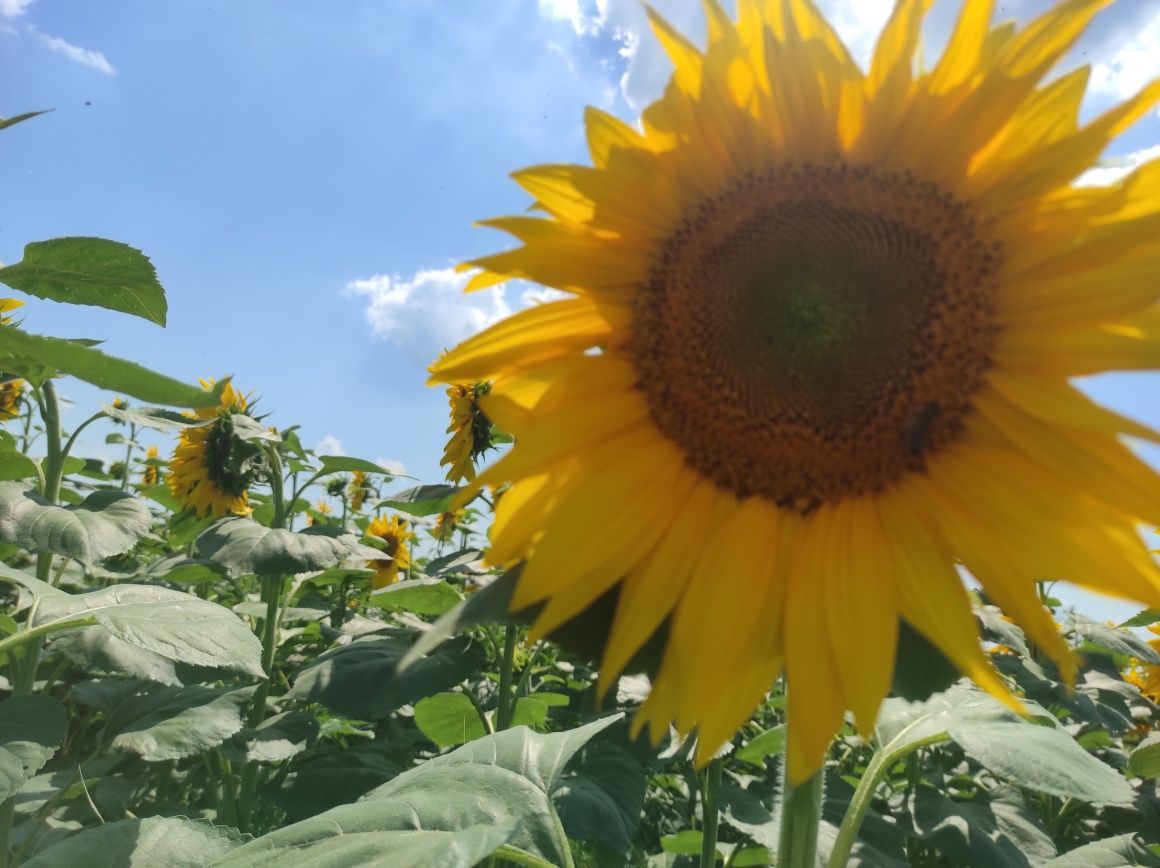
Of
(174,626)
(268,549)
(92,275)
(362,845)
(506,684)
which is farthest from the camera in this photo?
(268,549)

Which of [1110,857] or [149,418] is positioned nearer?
[1110,857]

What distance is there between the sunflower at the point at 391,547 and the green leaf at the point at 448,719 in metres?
2.54

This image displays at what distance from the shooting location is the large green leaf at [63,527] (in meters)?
2.56

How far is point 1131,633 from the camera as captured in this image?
3.77 metres

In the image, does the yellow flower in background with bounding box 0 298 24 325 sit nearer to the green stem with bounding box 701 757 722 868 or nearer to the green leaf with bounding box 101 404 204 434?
the green leaf with bounding box 101 404 204 434

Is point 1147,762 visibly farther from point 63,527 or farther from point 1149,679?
point 1149,679

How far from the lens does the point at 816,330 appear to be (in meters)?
1.21

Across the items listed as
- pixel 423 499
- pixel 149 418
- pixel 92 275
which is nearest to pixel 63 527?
pixel 149 418

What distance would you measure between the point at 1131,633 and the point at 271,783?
3512 mm

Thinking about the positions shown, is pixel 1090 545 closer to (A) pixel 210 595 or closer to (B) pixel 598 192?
(B) pixel 598 192

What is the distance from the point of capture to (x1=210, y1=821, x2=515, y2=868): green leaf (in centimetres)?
103

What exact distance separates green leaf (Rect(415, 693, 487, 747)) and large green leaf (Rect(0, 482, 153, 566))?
3.56 feet

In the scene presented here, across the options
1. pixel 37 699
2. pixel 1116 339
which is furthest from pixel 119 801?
pixel 1116 339

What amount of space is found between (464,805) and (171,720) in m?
1.60
